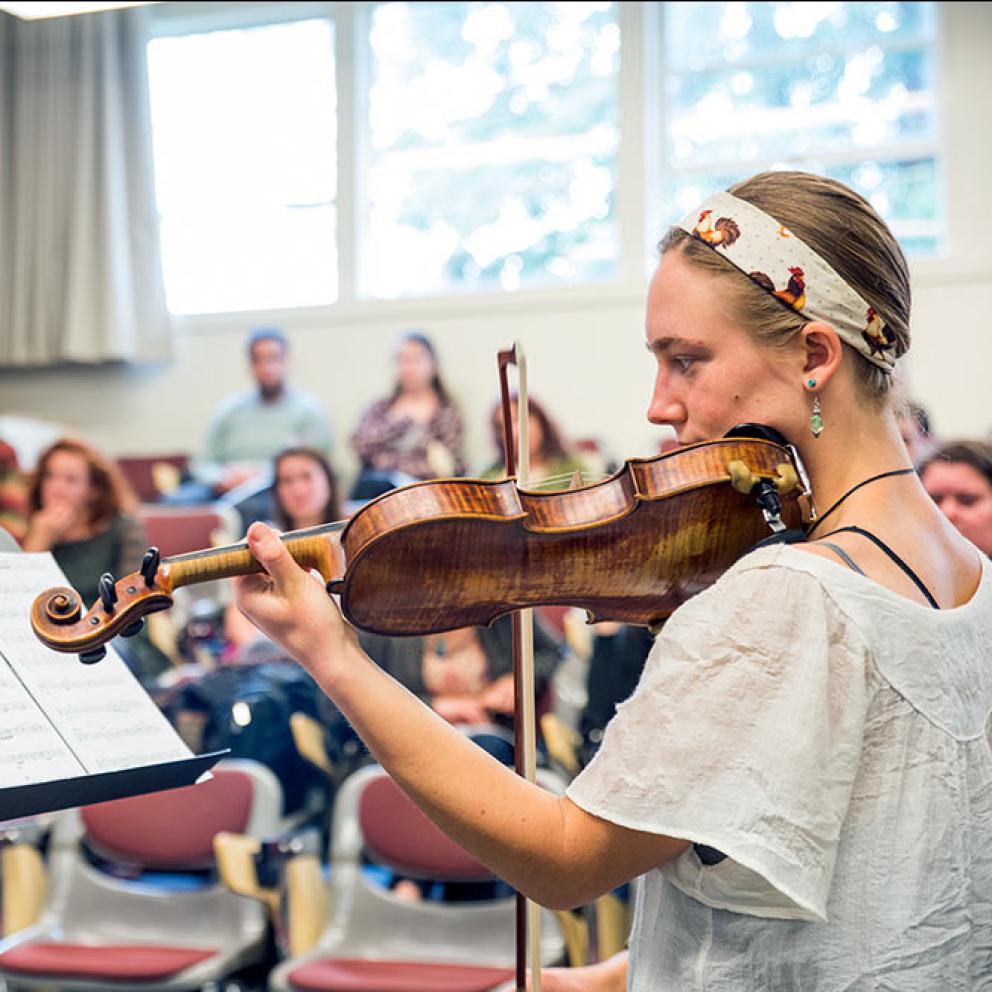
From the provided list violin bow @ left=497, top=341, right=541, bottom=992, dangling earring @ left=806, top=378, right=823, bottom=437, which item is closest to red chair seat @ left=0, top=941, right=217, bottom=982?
violin bow @ left=497, top=341, right=541, bottom=992

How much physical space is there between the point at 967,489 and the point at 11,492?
3.86 metres

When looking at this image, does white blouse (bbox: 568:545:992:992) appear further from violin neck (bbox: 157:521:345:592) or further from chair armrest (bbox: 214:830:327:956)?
chair armrest (bbox: 214:830:327:956)

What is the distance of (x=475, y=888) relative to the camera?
Result: 9.87ft

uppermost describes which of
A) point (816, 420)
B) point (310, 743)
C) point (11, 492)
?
point (816, 420)

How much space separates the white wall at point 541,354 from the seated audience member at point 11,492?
175 centimetres

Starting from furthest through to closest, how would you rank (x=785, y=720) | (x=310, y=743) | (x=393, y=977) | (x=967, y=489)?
(x=310, y=743) < (x=967, y=489) < (x=393, y=977) < (x=785, y=720)

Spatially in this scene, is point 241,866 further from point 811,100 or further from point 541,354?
point 811,100

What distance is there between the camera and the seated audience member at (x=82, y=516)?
4.38m

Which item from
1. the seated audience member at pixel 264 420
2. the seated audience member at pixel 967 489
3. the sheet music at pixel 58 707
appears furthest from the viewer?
the seated audience member at pixel 264 420

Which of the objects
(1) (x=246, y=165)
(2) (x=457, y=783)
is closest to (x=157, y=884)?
(2) (x=457, y=783)

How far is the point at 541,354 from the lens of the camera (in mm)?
6742

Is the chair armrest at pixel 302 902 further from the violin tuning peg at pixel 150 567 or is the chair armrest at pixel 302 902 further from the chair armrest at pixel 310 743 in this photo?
the violin tuning peg at pixel 150 567

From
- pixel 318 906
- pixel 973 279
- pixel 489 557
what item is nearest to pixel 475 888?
pixel 318 906

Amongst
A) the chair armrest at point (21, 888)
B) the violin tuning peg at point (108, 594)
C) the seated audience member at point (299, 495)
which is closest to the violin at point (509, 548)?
the violin tuning peg at point (108, 594)
